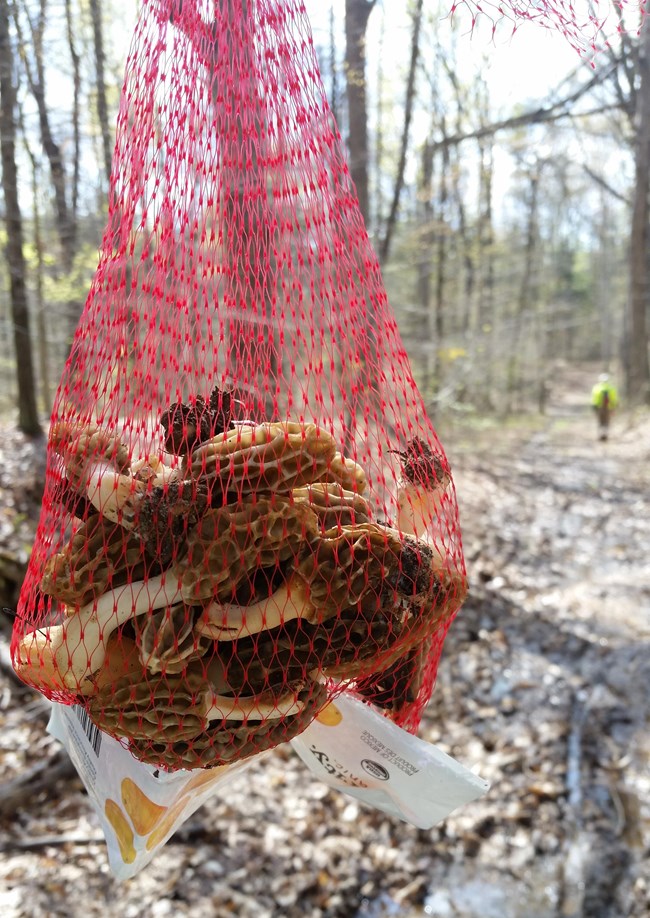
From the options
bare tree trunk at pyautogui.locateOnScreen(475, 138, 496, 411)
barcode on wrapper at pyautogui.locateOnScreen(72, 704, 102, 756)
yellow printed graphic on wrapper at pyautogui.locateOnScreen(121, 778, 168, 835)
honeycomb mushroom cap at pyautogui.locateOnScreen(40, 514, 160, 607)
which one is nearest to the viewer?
honeycomb mushroom cap at pyautogui.locateOnScreen(40, 514, 160, 607)

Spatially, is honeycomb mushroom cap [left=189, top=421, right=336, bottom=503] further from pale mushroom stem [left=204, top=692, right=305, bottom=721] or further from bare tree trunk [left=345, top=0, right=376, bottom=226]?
bare tree trunk [left=345, top=0, right=376, bottom=226]

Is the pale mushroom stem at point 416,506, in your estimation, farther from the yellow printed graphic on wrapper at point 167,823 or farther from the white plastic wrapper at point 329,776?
the yellow printed graphic on wrapper at point 167,823

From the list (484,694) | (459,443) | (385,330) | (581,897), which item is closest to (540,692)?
(484,694)

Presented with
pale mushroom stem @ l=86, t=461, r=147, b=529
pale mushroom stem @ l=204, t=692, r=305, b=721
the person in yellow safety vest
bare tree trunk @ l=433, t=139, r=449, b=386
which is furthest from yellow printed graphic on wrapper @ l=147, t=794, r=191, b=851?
the person in yellow safety vest

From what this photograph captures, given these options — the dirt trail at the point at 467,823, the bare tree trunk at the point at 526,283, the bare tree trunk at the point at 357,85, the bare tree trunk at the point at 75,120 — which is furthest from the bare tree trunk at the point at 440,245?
the bare tree trunk at the point at 526,283

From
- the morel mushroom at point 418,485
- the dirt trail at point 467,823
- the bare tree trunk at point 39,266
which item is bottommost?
the dirt trail at point 467,823

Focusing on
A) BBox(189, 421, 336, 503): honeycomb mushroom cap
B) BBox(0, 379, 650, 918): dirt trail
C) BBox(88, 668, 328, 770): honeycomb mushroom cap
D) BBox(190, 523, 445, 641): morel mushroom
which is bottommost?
BBox(0, 379, 650, 918): dirt trail

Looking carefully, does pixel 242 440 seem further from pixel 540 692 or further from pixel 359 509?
pixel 540 692
